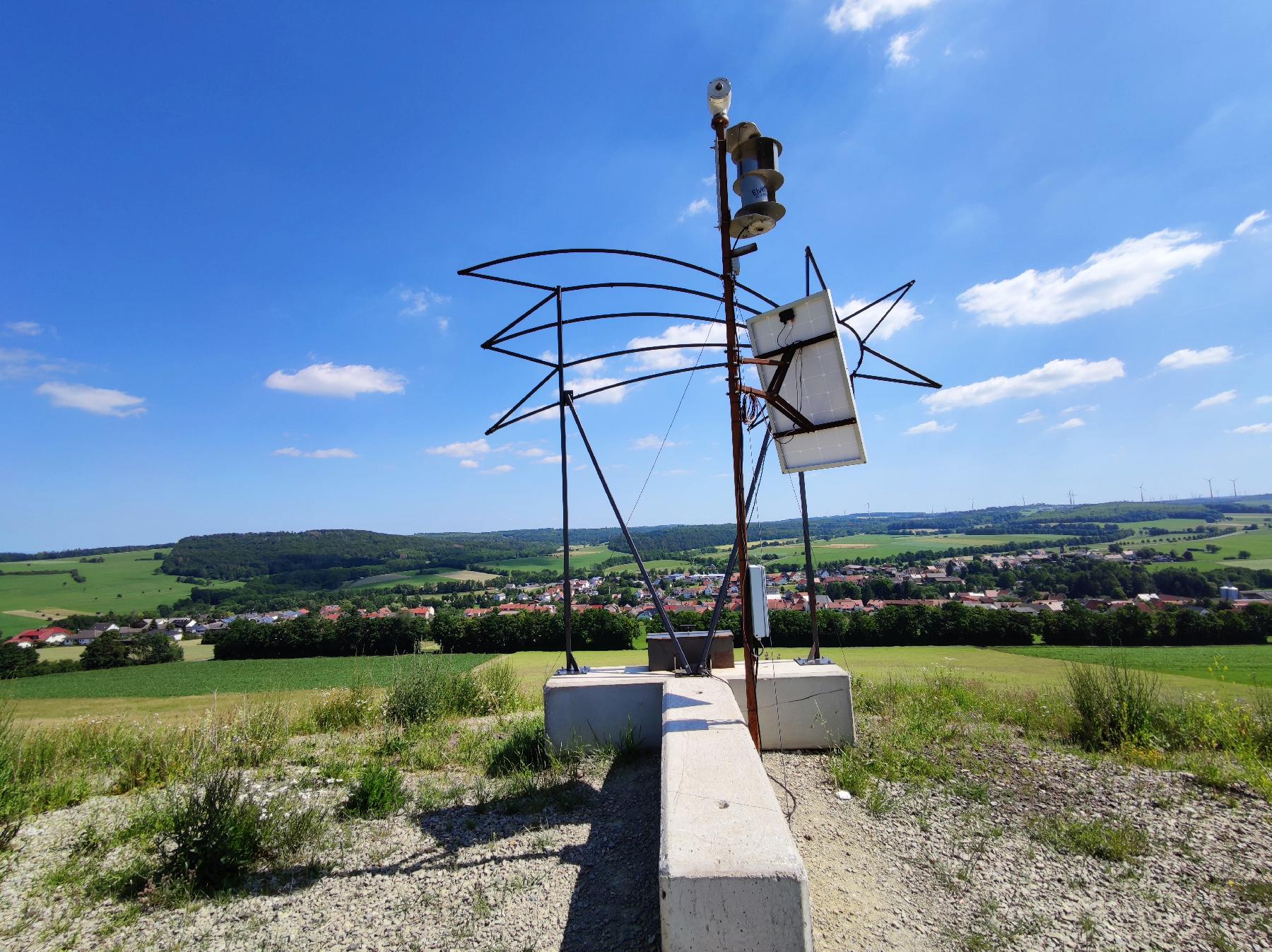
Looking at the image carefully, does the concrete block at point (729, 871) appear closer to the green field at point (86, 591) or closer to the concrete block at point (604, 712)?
the concrete block at point (604, 712)

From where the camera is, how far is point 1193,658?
2584 centimetres

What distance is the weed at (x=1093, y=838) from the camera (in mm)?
4176

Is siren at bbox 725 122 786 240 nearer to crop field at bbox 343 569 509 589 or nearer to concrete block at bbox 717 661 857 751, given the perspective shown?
concrete block at bbox 717 661 857 751

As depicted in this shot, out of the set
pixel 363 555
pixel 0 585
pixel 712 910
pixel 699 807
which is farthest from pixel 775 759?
pixel 0 585

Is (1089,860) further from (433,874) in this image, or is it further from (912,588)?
(912,588)

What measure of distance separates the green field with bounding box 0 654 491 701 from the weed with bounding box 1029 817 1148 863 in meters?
22.6

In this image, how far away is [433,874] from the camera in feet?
13.9

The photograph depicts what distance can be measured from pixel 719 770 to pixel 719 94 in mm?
6042

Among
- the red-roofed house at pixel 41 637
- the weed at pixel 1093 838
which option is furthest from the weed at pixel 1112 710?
the red-roofed house at pixel 41 637

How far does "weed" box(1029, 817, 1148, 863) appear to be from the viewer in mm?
4176

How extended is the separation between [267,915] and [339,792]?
223cm

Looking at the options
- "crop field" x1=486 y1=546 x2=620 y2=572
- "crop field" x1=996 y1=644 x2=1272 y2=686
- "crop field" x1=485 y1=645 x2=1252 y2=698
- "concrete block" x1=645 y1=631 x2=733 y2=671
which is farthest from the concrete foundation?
"crop field" x1=486 y1=546 x2=620 y2=572

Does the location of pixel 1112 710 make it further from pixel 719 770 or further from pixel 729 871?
pixel 729 871

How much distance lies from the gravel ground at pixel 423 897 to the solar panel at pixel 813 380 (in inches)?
163
